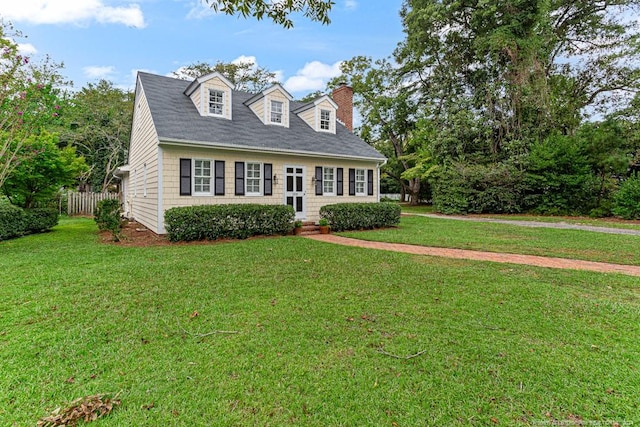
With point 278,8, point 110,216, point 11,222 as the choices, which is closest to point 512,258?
point 278,8

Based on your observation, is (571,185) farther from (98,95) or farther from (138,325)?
(98,95)

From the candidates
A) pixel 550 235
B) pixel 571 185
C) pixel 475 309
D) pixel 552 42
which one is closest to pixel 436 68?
pixel 552 42

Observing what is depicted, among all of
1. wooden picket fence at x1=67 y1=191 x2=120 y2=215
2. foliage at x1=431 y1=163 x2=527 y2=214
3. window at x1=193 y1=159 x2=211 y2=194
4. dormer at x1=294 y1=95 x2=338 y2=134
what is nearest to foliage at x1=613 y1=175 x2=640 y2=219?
foliage at x1=431 y1=163 x2=527 y2=214

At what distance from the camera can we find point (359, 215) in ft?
40.2

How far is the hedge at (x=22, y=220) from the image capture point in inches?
368

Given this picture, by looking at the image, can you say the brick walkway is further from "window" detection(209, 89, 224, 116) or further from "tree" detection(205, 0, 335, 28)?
"window" detection(209, 89, 224, 116)

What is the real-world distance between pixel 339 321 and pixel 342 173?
10684 mm

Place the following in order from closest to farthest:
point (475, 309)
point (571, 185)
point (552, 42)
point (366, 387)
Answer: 1. point (366, 387)
2. point (475, 309)
3. point (571, 185)
4. point (552, 42)

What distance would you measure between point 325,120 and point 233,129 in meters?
4.95

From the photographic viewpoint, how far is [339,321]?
3.69m

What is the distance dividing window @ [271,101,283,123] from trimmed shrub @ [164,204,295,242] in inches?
186

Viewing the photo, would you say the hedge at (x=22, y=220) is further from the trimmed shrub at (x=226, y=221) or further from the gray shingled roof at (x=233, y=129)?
the gray shingled roof at (x=233, y=129)

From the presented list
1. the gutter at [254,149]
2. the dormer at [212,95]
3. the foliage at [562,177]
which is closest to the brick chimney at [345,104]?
the gutter at [254,149]

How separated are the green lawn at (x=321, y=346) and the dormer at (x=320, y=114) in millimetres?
10446
